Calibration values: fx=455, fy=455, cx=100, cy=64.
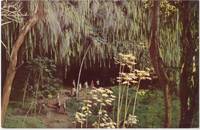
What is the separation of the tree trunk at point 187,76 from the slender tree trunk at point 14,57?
540mm

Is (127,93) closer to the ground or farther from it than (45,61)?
closer to the ground

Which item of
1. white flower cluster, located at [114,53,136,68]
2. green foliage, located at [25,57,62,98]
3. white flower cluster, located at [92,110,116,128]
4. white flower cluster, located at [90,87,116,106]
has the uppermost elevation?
white flower cluster, located at [114,53,136,68]

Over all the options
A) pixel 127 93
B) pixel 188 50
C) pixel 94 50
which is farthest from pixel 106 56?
pixel 188 50

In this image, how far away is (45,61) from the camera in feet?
5.51

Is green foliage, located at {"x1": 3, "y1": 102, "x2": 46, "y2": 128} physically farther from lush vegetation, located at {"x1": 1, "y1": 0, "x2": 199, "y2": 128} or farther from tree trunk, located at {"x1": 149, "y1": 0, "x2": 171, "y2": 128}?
tree trunk, located at {"x1": 149, "y1": 0, "x2": 171, "y2": 128}

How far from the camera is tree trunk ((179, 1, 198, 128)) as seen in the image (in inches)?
65.5

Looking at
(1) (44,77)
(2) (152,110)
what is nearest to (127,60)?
(2) (152,110)

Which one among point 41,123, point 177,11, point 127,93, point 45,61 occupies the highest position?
point 177,11

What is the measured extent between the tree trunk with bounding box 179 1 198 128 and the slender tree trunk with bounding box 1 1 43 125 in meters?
0.54

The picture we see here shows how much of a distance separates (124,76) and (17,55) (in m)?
0.40

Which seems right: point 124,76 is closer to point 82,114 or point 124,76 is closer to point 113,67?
point 113,67

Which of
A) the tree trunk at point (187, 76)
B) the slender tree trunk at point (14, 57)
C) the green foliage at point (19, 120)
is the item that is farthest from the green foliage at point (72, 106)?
the tree trunk at point (187, 76)

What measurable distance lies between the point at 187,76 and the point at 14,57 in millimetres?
641

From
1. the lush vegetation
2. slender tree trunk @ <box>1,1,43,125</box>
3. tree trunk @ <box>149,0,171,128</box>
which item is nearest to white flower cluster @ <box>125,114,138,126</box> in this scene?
the lush vegetation
